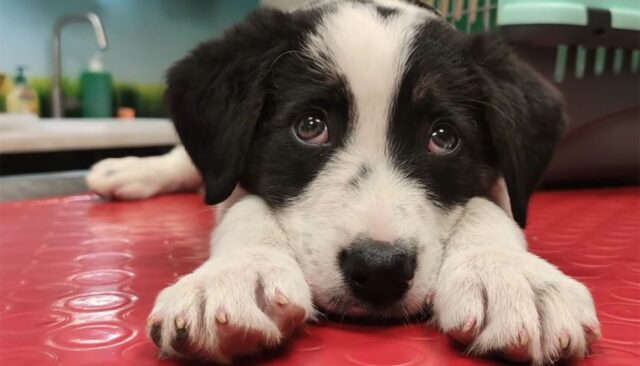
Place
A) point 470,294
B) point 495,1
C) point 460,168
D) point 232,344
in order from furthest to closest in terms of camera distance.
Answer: point 495,1, point 460,168, point 470,294, point 232,344

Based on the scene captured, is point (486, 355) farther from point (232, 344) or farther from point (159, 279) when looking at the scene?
point (159, 279)

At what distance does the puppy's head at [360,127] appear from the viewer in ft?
4.04

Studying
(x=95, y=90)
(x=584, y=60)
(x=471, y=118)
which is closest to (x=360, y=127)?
(x=471, y=118)

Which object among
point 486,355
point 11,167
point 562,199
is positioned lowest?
point 11,167

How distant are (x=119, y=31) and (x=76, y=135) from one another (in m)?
1.59

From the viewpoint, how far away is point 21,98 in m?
4.92

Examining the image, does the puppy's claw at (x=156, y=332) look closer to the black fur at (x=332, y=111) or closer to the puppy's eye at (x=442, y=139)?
the black fur at (x=332, y=111)

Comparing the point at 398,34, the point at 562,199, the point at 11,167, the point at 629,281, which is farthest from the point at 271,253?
the point at 11,167

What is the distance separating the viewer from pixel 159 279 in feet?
5.03

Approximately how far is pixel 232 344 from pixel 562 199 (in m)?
2.29

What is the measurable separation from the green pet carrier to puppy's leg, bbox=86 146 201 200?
4.48 ft

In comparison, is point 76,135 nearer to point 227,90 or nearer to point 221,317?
point 227,90

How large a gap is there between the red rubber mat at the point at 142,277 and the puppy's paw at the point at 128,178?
0.09 m

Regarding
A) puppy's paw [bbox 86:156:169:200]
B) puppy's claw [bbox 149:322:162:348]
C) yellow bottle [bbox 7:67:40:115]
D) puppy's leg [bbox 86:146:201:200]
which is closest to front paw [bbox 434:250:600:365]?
puppy's claw [bbox 149:322:162:348]
